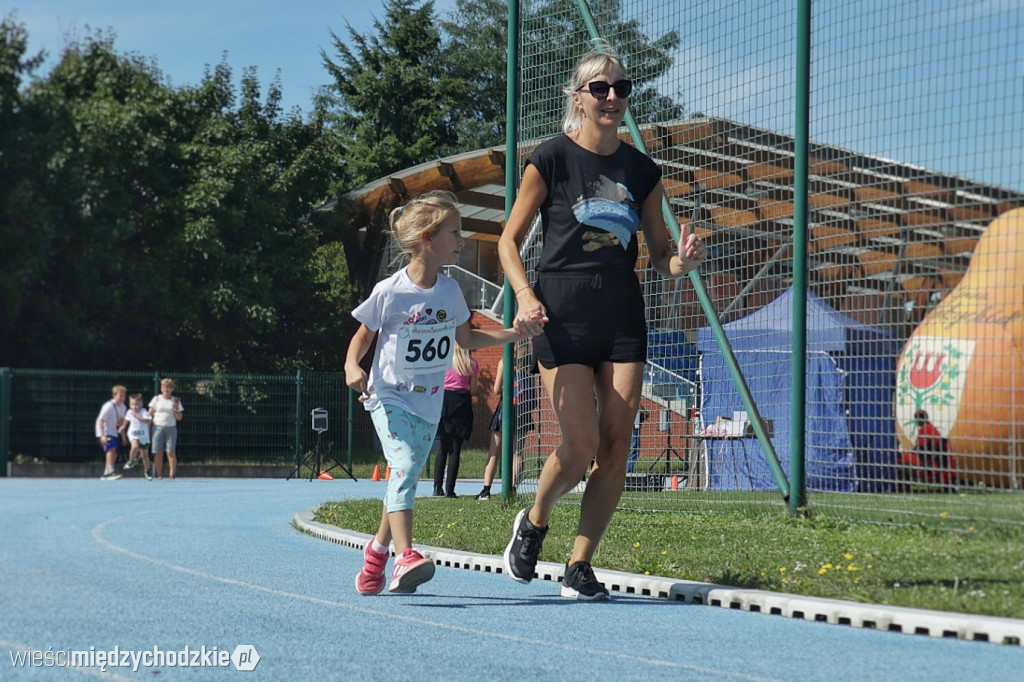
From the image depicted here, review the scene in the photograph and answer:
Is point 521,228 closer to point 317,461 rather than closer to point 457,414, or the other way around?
point 457,414

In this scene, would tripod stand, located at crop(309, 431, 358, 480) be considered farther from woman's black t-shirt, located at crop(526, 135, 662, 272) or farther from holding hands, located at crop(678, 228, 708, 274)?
holding hands, located at crop(678, 228, 708, 274)

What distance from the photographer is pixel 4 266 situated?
29.8m

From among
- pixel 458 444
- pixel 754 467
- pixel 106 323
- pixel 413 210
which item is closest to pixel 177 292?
pixel 106 323

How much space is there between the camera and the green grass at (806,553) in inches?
223

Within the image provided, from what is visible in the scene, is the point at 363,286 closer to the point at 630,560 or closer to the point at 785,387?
the point at 785,387

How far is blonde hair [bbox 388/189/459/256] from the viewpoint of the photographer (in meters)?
6.50

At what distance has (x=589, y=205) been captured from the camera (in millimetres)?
6000

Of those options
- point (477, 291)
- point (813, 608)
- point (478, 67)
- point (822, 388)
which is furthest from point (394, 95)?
point (813, 608)

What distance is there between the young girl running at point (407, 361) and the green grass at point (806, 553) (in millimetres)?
1284

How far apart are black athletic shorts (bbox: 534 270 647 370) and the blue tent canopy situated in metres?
3.11

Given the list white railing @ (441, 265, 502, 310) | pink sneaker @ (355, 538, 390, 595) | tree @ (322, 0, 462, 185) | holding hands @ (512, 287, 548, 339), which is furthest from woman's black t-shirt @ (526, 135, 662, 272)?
tree @ (322, 0, 462, 185)

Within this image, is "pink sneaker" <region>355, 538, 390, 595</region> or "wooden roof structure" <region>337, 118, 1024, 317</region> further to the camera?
"wooden roof structure" <region>337, 118, 1024, 317</region>

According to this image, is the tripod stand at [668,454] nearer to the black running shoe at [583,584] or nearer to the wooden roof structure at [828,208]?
the wooden roof structure at [828,208]

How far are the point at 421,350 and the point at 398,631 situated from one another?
1.61 meters
